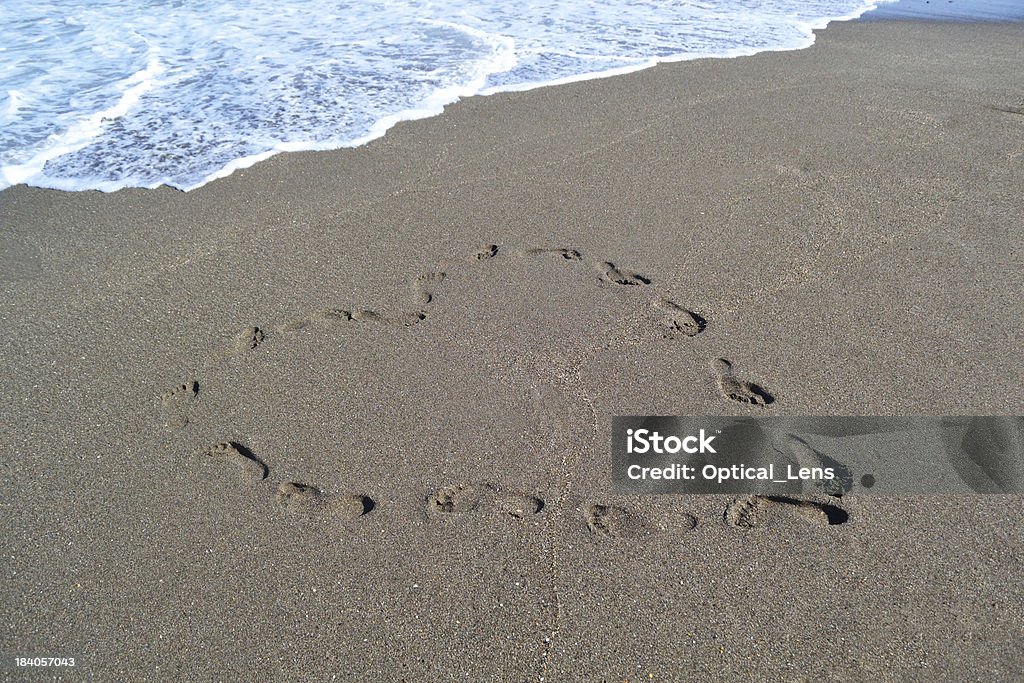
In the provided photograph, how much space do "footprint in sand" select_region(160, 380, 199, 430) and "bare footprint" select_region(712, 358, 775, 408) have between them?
203 cm

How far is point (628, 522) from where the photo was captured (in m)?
2.48

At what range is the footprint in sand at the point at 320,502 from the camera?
254 cm

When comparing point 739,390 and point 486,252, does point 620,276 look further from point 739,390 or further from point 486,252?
point 739,390

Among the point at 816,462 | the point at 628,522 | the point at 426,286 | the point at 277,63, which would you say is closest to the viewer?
the point at 628,522

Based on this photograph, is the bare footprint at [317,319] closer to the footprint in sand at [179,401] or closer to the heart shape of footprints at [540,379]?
the heart shape of footprints at [540,379]

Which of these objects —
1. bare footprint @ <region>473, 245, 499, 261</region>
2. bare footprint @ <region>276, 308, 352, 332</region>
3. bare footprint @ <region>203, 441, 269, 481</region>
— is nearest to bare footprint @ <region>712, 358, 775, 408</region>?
bare footprint @ <region>473, 245, 499, 261</region>

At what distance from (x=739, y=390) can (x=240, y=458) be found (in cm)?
Answer: 184

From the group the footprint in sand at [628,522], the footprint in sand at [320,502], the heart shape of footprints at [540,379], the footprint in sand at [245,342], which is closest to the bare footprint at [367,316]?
the heart shape of footprints at [540,379]

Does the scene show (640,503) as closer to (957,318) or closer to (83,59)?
(957,318)

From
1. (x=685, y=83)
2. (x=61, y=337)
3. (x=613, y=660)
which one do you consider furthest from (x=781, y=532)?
(x=685, y=83)

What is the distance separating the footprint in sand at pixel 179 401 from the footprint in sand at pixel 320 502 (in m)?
0.59

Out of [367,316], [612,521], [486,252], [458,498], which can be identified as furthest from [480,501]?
[486,252]

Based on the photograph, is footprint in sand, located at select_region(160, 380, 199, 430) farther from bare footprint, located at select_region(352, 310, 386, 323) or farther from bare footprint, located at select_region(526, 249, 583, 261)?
bare footprint, located at select_region(526, 249, 583, 261)

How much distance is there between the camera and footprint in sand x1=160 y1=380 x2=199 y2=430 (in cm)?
293
